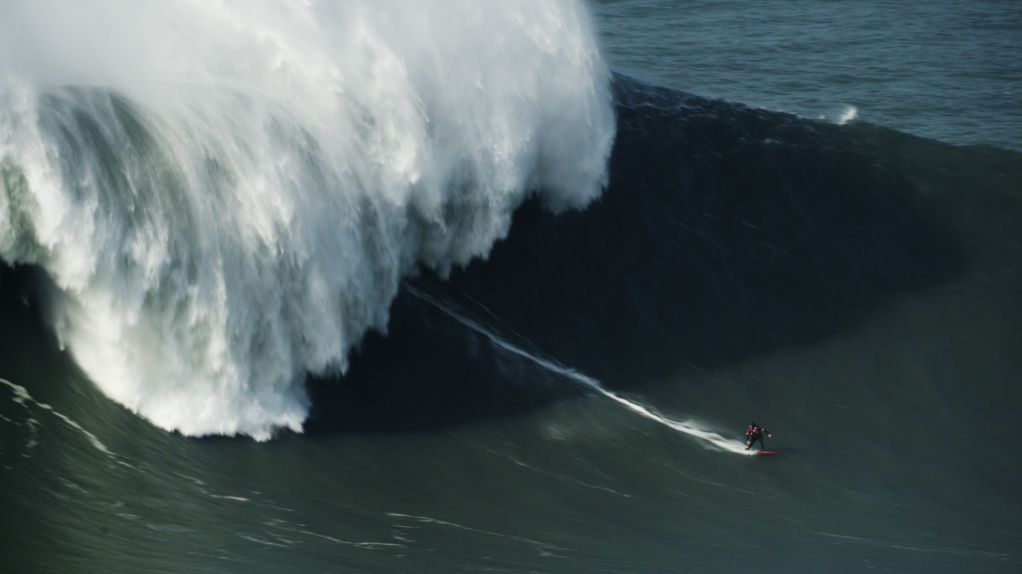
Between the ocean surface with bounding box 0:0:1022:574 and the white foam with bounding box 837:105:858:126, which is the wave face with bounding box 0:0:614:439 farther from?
the white foam with bounding box 837:105:858:126

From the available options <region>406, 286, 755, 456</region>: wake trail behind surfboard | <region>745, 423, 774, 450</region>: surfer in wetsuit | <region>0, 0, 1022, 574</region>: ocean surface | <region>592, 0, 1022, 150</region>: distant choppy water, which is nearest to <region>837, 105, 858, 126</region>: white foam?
<region>592, 0, 1022, 150</region>: distant choppy water

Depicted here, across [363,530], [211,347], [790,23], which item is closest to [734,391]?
[363,530]

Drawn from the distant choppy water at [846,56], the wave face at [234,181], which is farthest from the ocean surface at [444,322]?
the distant choppy water at [846,56]

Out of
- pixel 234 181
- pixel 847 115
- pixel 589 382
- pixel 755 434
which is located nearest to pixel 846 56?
pixel 847 115

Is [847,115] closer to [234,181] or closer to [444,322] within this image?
[444,322]

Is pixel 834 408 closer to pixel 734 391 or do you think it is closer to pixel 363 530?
pixel 734 391

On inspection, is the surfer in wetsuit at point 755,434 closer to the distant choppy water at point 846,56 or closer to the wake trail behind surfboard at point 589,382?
the wake trail behind surfboard at point 589,382

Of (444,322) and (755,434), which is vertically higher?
(444,322)
